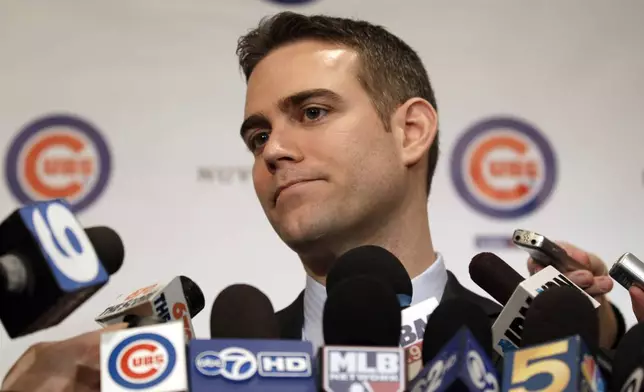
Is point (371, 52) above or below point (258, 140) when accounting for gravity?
above

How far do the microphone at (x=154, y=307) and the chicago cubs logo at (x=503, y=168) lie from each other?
80 centimetres

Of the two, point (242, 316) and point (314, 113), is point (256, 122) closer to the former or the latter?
point (314, 113)

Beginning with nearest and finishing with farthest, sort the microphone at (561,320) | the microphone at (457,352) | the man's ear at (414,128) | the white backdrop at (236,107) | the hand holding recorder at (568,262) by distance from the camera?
the microphone at (457,352) < the microphone at (561,320) < the hand holding recorder at (568,262) < the man's ear at (414,128) < the white backdrop at (236,107)

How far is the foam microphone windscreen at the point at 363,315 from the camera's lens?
2.28 feet

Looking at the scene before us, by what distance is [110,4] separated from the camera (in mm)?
1730

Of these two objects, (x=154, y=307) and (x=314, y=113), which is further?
(x=314, y=113)

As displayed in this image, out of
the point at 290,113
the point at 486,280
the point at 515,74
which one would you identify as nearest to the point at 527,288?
the point at 486,280

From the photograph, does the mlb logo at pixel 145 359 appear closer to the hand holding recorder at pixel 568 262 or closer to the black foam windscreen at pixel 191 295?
the black foam windscreen at pixel 191 295

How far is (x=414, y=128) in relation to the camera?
4.17ft

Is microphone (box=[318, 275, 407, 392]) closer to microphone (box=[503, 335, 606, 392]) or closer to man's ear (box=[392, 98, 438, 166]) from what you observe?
microphone (box=[503, 335, 606, 392])

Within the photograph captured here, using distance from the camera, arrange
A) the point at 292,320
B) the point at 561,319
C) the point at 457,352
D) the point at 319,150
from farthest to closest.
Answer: the point at 292,320 → the point at 319,150 → the point at 561,319 → the point at 457,352

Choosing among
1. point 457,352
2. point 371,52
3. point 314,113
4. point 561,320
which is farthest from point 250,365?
point 371,52

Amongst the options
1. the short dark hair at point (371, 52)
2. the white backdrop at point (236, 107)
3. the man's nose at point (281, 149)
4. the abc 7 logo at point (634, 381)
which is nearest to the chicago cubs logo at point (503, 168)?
the white backdrop at point (236, 107)

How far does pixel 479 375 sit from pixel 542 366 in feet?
0.20
